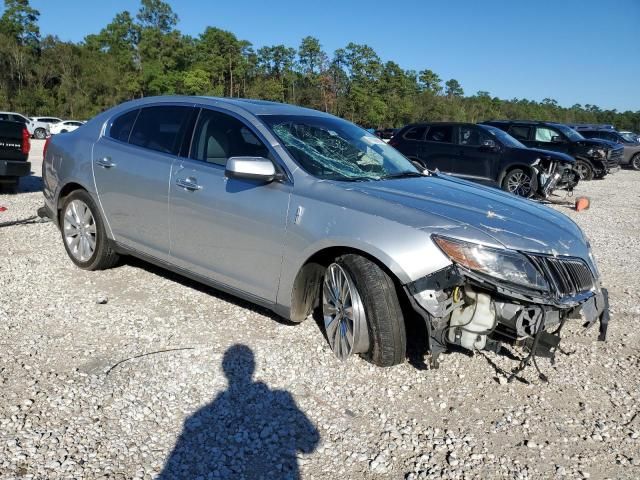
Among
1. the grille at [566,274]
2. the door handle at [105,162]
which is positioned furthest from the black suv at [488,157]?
the door handle at [105,162]

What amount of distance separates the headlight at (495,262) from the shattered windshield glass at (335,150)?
3.50ft

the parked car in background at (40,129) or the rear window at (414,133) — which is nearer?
the rear window at (414,133)

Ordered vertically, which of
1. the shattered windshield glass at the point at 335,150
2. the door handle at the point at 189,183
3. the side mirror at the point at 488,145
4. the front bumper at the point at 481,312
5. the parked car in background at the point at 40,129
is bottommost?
the parked car in background at the point at 40,129

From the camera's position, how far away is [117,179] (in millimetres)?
4758

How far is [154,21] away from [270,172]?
84.0 metres

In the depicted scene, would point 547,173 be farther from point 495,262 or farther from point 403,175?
point 495,262

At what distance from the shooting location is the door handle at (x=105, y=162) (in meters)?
4.84

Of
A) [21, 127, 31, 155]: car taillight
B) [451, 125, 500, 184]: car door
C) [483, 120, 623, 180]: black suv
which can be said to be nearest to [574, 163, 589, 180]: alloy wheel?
[483, 120, 623, 180]: black suv

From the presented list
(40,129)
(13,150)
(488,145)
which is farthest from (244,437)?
(40,129)

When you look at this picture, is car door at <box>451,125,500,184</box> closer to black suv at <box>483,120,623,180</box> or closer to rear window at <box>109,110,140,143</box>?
black suv at <box>483,120,623,180</box>

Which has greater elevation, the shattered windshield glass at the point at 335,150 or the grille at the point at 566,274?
the shattered windshield glass at the point at 335,150

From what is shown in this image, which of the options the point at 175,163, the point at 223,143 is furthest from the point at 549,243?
the point at 175,163

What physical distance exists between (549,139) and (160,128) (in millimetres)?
15757

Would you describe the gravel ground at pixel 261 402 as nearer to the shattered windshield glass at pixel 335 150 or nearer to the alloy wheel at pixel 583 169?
the shattered windshield glass at pixel 335 150
